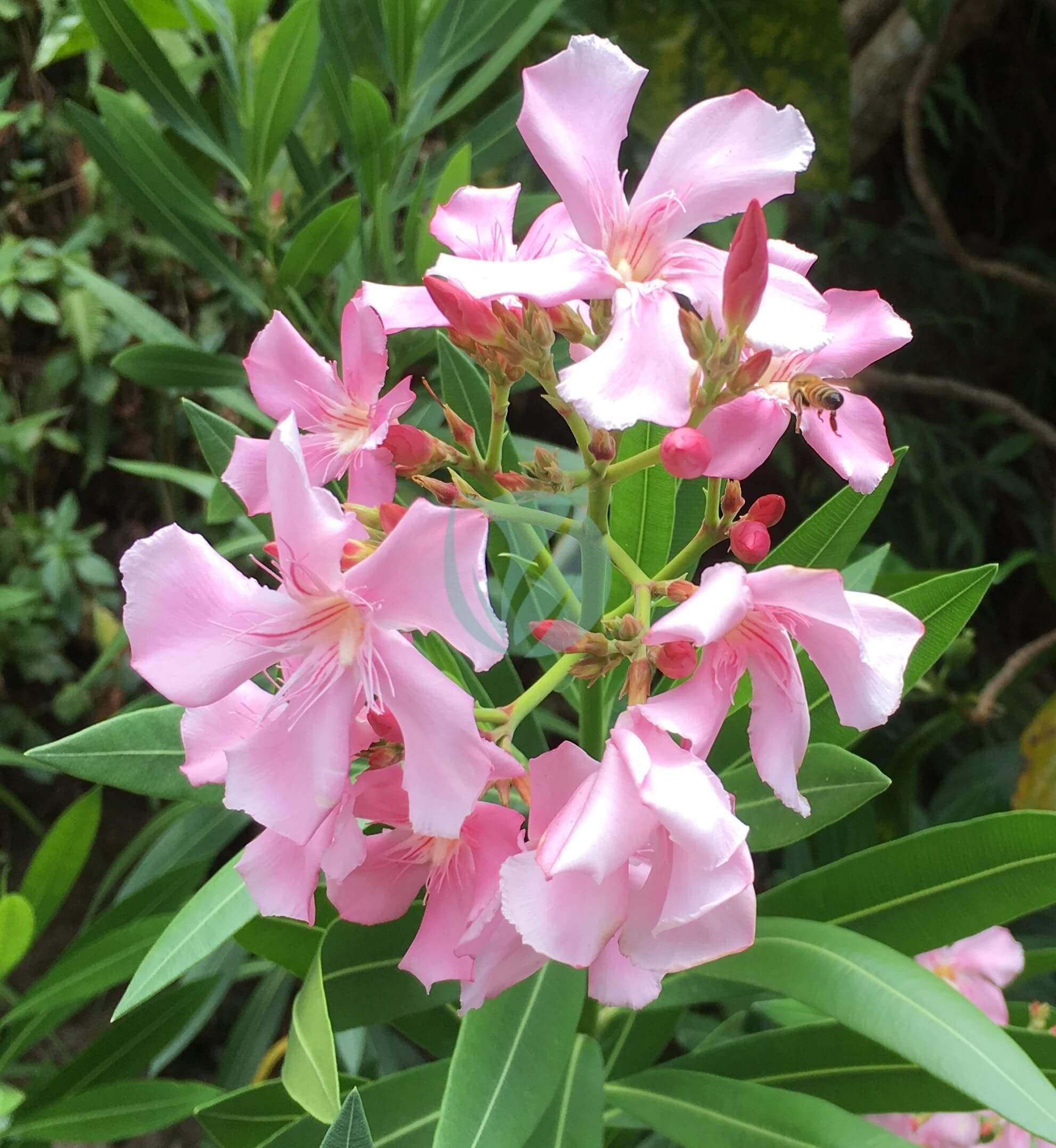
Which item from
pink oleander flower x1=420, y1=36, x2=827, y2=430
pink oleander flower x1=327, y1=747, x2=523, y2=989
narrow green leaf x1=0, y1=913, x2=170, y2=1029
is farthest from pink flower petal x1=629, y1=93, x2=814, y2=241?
narrow green leaf x1=0, y1=913, x2=170, y2=1029

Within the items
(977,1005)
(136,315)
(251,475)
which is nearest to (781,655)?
(251,475)

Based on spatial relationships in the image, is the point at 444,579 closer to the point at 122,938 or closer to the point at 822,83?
the point at 122,938

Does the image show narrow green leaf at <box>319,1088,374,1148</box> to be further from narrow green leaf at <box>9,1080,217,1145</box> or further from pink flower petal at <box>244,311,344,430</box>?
narrow green leaf at <box>9,1080,217,1145</box>

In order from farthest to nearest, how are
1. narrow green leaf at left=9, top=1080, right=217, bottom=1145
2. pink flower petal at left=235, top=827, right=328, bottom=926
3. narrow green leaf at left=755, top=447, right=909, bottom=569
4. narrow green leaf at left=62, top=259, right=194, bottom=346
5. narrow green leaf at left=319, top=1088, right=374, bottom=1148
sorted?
narrow green leaf at left=62, top=259, right=194, bottom=346, narrow green leaf at left=9, top=1080, right=217, bottom=1145, narrow green leaf at left=755, top=447, right=909, bottom=569, pink flower petal at left=235, top=827, right=328, bottom=926, narrow green leaf at left=319, top=1088, right=374, bottom=1148

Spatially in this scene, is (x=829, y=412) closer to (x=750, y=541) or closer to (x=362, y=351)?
(x=750, y=541)

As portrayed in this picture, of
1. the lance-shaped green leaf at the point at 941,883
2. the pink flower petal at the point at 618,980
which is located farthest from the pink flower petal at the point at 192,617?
the lance-shaped green leaf at the point at 941,883

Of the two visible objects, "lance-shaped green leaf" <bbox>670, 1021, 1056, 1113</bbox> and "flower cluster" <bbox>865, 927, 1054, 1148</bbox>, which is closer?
"lance-shaped green leaf" <bbox>670, 1021, 1056, 1113</bbox>
